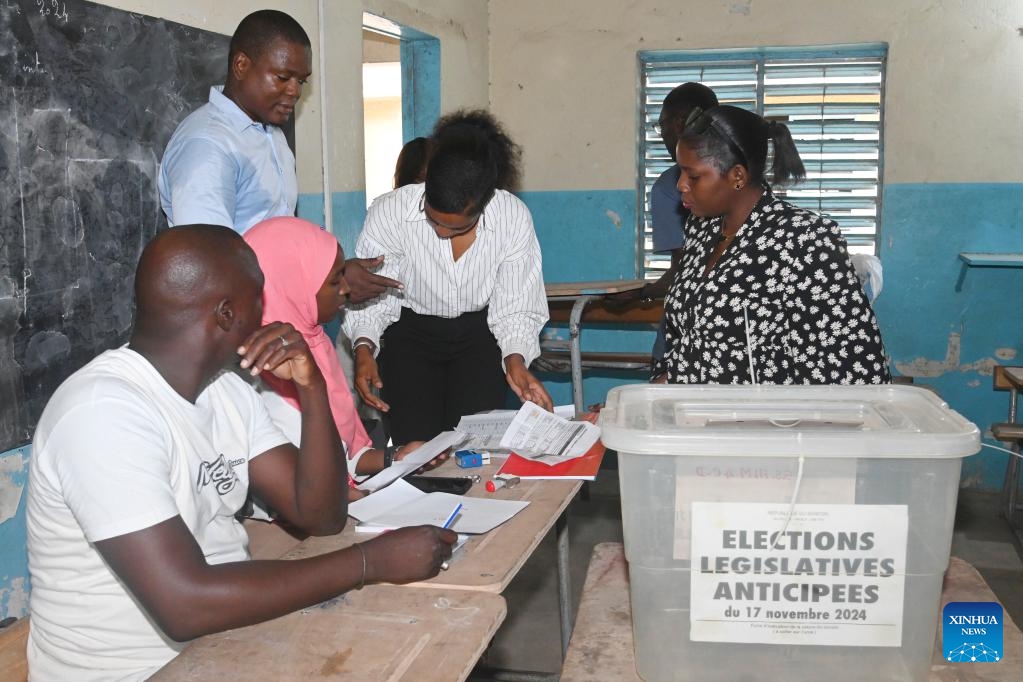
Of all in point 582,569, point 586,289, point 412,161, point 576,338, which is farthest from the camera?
point 586,289

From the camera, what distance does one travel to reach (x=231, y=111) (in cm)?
265

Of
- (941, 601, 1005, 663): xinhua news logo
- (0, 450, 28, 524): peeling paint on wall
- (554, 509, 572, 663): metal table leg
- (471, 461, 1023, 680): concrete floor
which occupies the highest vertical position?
(941, 601, 1005, 663): xinhua news logo

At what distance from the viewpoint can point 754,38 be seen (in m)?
4.78

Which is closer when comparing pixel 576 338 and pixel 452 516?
pixel 452 516

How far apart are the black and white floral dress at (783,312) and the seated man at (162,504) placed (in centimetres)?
88

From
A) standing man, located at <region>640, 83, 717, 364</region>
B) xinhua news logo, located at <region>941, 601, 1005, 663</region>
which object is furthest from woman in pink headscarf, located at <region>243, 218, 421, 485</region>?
standing man, located at <region>640, 83, 717, 364</region>

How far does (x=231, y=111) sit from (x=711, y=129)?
134 centimetres

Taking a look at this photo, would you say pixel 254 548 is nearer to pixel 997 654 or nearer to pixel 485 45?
pixel 997 654

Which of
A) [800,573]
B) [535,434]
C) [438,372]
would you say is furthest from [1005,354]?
[800,573]

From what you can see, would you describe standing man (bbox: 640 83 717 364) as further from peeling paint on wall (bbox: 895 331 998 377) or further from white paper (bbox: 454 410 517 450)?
peeling paint on wall (bbox: 895 331 998 377)

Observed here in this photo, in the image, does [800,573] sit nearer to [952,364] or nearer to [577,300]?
[577,300]

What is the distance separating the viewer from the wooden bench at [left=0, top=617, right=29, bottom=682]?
1349mm

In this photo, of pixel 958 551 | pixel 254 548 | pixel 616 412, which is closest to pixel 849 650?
pixel 616 412

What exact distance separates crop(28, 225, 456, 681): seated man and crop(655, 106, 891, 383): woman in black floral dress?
2.92ft
